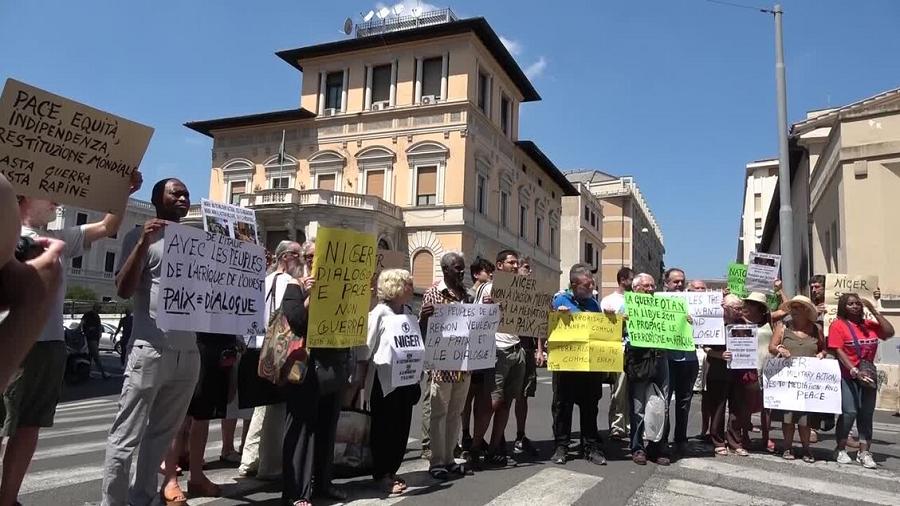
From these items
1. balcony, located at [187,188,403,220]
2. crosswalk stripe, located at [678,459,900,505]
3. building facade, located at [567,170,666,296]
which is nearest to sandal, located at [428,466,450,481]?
crosswalk stripe, located at [678,459,900,505]

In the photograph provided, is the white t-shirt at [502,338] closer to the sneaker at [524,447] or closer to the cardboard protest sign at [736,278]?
the sneaker at [524,447]

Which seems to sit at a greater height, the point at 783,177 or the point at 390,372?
the point at 783,177

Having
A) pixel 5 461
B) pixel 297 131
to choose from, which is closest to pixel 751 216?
pixel 297 131

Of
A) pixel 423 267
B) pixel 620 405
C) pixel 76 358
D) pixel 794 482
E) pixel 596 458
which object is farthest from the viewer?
pixel 423 267

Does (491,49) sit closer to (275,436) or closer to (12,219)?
(275,436)

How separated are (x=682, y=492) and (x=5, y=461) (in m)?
4.86

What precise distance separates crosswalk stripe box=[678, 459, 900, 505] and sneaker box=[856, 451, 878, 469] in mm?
1032

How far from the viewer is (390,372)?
498 cm

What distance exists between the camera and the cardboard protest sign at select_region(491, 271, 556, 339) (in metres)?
6.18

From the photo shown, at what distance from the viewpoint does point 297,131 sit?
129 feet

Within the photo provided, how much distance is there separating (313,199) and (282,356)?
30.4m

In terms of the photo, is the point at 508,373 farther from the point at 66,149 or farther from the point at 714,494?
the point at 66,149

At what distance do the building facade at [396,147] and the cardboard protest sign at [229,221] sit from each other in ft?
93.8

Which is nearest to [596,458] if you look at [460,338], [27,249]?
[460,338]
